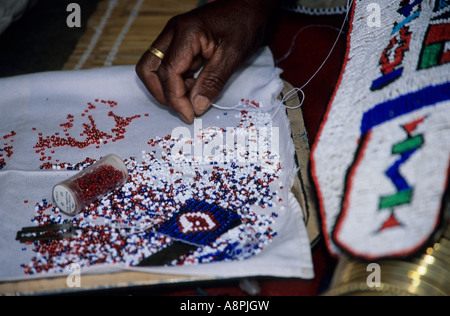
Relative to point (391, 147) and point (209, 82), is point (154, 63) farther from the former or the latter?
point (391, 147)

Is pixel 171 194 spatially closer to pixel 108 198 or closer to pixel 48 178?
pixel 108 198

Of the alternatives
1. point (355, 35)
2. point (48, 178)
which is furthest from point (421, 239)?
point (48, 178)

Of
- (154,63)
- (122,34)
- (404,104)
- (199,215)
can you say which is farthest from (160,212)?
(122,34)

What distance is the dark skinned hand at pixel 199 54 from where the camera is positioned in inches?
48.6

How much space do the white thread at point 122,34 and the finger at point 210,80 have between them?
2.22 feet

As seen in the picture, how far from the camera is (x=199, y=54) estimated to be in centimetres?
130

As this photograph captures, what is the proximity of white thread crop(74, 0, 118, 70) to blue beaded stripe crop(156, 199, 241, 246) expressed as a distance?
103 cm

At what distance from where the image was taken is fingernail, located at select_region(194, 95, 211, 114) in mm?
1264

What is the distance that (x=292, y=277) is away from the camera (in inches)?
34.2

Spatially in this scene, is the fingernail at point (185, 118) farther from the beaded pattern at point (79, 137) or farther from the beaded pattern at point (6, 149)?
the beaded pattern at point (6, 149)

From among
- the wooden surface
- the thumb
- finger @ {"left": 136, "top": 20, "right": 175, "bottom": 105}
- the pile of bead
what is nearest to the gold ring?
finger @ {"left": 136, "top": 20, "right": 175, "bottom": 105}

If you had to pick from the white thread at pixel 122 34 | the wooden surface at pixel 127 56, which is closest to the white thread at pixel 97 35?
the wooden surface at pixel 127 56

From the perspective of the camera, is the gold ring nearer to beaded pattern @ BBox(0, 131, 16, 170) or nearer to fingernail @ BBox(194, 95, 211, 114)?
fingernail @ BBox(194, 95, 211, 114)

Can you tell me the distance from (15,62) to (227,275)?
1664 millimetres
